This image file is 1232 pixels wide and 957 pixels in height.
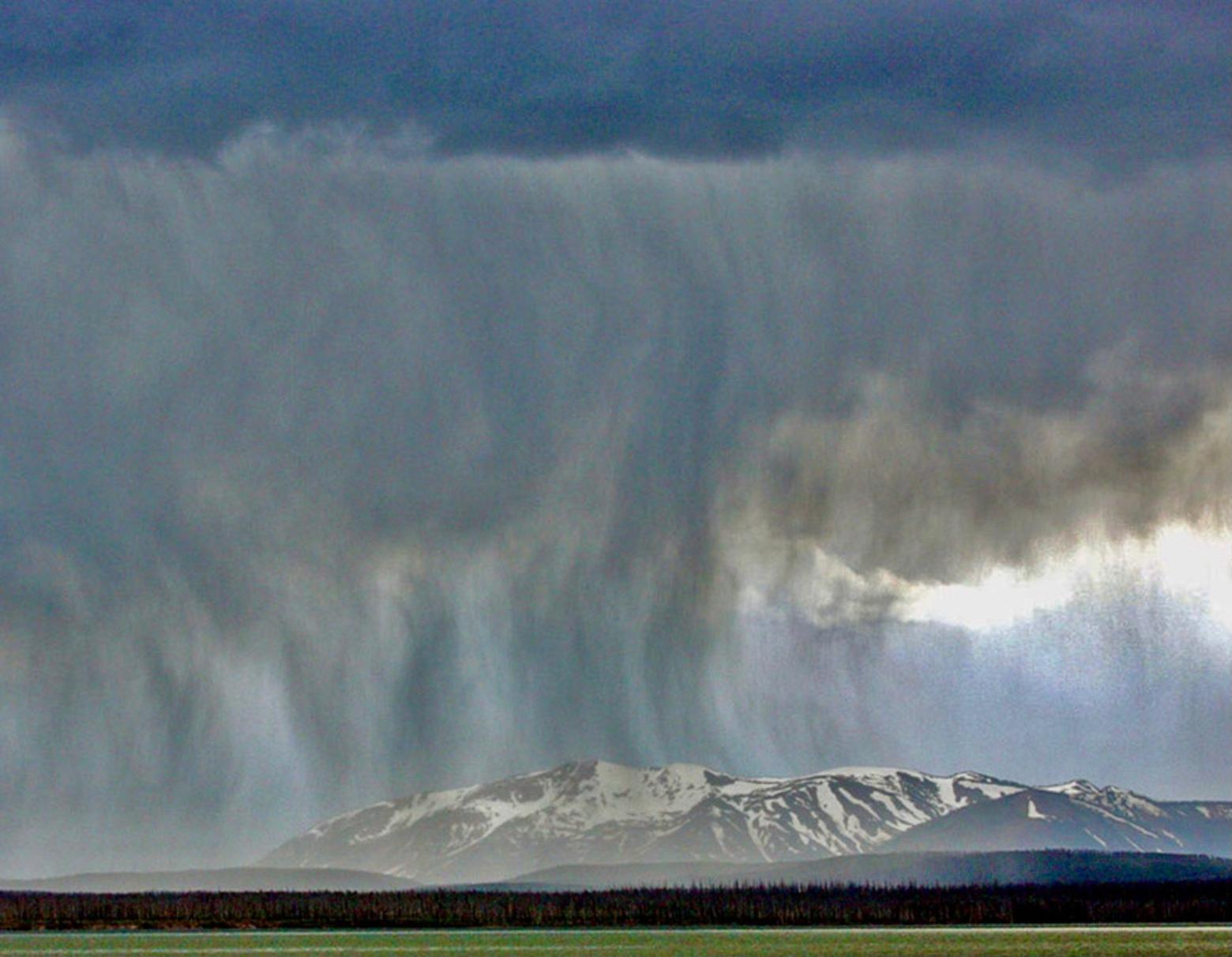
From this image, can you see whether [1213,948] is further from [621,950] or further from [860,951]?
[621,950]

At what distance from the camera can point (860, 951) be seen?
18025cm

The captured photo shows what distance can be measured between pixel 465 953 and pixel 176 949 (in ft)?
107

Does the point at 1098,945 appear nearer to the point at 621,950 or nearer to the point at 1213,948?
the point at 1213,948

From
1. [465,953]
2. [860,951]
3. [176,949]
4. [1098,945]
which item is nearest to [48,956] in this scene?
[176,949]

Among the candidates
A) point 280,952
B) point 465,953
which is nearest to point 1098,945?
point 465,953

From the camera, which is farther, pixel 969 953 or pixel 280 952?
pixel 280 952

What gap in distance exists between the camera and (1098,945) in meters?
193

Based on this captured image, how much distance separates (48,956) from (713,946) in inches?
2533

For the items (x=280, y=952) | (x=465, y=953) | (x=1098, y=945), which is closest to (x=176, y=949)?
(x=280, y=952)

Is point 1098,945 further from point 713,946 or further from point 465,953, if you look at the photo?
point 465,953

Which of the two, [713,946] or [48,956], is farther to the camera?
[713,946]

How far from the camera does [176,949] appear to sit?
7825 inches

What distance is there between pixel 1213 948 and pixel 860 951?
107 ft

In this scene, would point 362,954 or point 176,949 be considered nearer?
point 362,954
